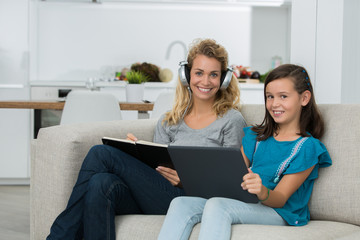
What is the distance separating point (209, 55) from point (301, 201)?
787 mm

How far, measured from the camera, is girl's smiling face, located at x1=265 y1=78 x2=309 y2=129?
1.88m

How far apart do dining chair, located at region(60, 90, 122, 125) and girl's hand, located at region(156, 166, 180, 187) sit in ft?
4.01

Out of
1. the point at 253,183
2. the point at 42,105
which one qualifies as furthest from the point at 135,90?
the point at 253,183

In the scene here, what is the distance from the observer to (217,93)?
234 cm

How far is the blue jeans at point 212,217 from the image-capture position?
62.3 inches

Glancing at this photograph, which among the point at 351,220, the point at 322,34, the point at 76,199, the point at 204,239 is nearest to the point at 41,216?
the point at 76,199

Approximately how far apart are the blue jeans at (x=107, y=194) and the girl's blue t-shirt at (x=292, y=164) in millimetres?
370

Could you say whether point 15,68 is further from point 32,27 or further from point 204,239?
point 204,239

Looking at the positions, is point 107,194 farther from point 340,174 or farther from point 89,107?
point 89,107

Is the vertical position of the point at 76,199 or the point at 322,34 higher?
the point at 322,34

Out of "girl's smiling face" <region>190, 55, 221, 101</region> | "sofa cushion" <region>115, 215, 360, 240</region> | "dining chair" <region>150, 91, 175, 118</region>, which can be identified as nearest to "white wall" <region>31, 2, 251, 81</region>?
"dining chair" <region>150, 91, 175, 118</region>

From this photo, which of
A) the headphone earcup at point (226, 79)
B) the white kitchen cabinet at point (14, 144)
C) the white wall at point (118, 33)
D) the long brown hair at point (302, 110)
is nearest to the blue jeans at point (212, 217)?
the long brown hair at point (302, 110)

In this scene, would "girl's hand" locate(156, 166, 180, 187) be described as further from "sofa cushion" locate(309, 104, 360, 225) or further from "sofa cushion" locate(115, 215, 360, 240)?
"sofa cushion" locate(309, 104, 360, 225)

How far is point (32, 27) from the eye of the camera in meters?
5.04
